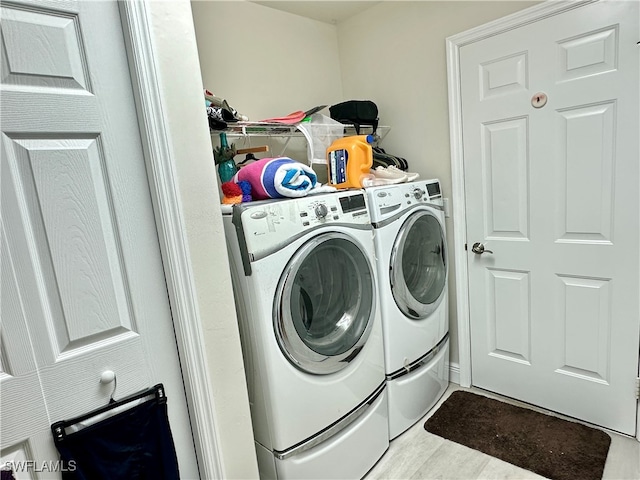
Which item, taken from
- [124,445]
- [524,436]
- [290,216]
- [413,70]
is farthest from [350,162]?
[524,436]

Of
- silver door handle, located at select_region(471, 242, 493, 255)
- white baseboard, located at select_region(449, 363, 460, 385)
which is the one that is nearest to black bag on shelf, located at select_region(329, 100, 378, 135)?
silver door handle, located at select_region(471, 242, 493, 255)

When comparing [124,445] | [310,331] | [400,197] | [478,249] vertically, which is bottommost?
[124,445]

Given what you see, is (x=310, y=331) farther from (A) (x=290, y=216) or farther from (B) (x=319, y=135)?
(B) (x=319, y=135)

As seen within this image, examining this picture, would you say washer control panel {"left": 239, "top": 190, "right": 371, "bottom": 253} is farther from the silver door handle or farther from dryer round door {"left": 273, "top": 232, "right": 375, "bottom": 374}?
the silver door handle

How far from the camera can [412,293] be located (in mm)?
1982

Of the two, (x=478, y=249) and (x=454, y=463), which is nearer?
(x=454, y=463)

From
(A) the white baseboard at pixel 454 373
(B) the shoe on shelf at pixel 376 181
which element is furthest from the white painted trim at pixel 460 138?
(B) the shoe on shelf at pixel 376 181

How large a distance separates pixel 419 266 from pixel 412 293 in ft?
0.57

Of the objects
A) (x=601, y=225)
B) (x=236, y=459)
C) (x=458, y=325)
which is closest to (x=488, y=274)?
(x=458, y=325)

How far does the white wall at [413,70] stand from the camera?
2.10m

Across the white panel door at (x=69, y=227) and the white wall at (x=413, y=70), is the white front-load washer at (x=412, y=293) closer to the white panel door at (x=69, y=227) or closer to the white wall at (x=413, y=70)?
the white wall at (x=413, y=70)

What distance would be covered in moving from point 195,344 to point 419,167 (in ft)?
5.70

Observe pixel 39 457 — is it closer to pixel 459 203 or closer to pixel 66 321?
pixel 66 321

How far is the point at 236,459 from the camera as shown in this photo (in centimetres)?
129
